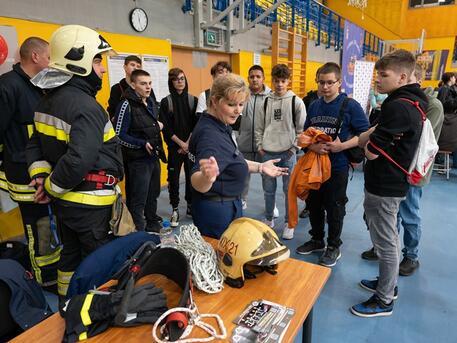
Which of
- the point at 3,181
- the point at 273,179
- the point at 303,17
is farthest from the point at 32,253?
the point at 303,17

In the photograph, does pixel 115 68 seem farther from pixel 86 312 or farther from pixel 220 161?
pixel 86 312

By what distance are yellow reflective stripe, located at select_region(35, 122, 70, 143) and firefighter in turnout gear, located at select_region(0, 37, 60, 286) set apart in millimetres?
729

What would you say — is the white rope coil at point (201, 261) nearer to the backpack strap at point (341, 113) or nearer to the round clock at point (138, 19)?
the backpack strap at point (341, 113)

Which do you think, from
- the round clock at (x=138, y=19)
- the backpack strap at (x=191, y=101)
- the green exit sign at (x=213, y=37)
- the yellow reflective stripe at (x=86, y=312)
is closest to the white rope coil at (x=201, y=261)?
the yellow reflective stripe at (x=86, y=312)

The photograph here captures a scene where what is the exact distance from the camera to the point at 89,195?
158 centimetres

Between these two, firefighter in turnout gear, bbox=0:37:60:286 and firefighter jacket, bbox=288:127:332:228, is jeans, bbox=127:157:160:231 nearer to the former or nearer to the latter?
firefighter in turnout gear, bbox=0:37:60:286

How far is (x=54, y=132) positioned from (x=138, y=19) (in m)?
2.76

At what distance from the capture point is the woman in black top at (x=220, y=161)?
134 centimetres

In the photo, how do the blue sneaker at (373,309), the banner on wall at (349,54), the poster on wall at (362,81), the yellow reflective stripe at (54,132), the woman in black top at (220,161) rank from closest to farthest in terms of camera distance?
the woman in black top at (220,161) → the yellow reflective stripe at (54,132) → the blue sneaker at (373,309) → the poster on wall at (362,81) → the banner on wall at (349,54)

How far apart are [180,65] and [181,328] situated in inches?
169

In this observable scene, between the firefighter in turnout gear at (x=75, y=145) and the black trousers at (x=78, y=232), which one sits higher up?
the firefighter in turnout gear at (x=75, y=145)

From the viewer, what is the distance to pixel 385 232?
72.4 inches

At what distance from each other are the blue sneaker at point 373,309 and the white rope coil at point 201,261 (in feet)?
4.22

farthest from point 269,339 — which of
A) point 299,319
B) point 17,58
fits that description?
point 17,58
